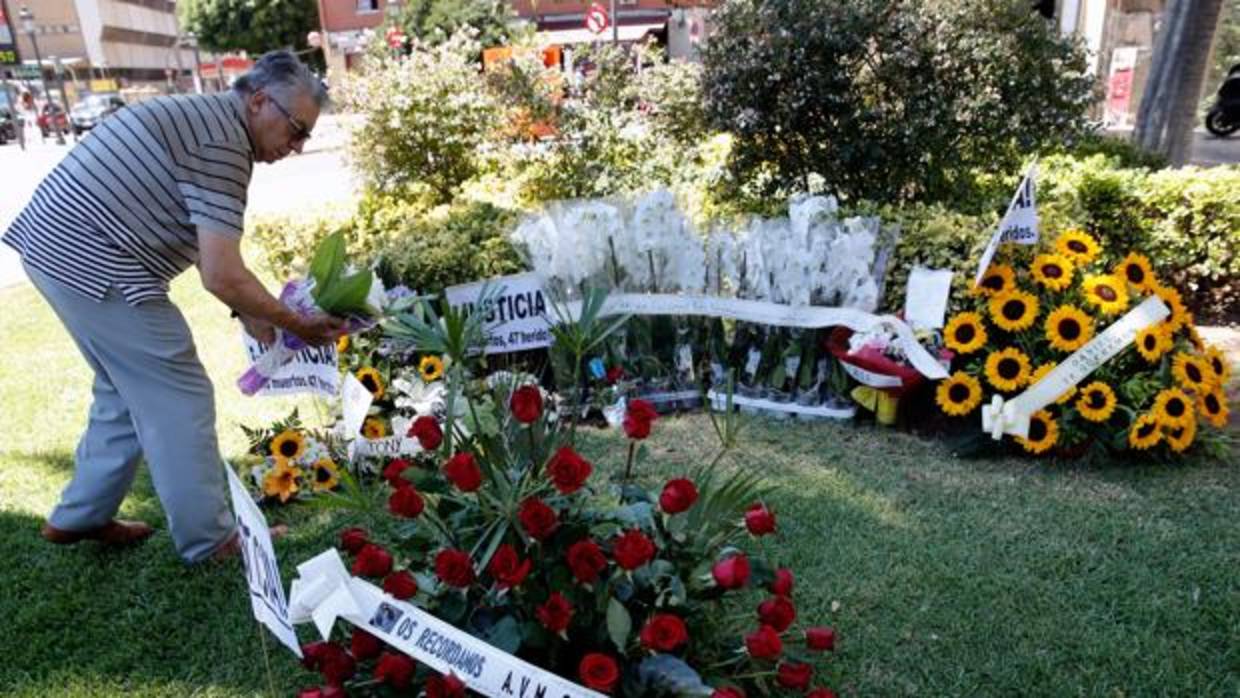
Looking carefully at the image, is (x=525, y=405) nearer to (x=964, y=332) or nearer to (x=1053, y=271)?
(x=964, y=332)

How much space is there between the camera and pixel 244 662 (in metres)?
2.46

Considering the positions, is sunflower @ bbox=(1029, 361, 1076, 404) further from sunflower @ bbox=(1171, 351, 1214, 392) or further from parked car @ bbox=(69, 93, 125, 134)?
parked car @ bbox=(69, 93, 125, 134)

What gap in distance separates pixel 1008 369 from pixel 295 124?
2.59 metres

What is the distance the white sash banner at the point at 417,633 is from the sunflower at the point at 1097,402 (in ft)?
7.39

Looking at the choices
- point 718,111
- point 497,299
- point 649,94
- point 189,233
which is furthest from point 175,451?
point 649,94

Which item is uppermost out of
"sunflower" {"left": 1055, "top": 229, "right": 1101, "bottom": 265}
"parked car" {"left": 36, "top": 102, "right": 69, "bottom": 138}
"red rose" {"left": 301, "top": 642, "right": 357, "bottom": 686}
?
"sunflower" {"left": 1055, "top": 229, "right": 1101, "bottom": 265}

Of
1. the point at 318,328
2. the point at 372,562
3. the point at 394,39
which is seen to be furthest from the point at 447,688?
the point at 394,39

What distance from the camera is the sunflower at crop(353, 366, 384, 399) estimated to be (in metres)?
3.68

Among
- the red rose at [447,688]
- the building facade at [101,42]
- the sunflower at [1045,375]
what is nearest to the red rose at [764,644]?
the red rose at [447,688]

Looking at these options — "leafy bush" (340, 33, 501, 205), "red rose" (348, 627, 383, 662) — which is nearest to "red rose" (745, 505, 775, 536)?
"red rose" (348, 627, 383, 662)

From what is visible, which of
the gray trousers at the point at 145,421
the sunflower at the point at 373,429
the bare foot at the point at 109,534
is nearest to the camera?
the gray trousers at the point at 145,421

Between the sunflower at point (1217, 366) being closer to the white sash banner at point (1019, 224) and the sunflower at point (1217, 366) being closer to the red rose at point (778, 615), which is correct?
the white sash banner at point (1019, 224)

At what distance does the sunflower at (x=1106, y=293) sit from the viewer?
128 inches

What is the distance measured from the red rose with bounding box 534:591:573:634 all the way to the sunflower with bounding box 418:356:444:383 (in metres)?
2.17
